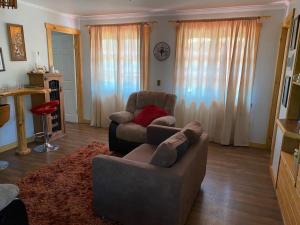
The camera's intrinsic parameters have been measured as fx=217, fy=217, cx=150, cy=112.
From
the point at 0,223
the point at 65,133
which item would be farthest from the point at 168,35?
the point at 0,223

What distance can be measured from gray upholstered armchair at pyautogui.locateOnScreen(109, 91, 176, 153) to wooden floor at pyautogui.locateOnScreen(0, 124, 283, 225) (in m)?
0.81

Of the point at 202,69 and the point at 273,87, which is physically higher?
the point at 202,69

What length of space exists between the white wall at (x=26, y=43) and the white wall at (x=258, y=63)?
3.58ft

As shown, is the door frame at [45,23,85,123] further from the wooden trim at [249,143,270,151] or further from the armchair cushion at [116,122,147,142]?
the wooden trim at [249,143,270,151]

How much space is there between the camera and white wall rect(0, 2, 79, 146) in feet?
11.7

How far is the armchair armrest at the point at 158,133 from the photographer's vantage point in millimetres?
2755

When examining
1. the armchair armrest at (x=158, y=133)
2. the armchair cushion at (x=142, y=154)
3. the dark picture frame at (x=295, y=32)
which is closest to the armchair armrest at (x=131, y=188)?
the armchair cushion at (x=142, y=154)

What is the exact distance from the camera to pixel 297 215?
5.69 feet

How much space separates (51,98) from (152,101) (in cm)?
201

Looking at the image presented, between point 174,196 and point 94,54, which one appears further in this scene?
point 94,54

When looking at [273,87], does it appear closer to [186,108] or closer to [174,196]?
[186,108]

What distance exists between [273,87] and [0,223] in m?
4.17

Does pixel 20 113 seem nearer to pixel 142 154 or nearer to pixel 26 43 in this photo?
pixel 26 43

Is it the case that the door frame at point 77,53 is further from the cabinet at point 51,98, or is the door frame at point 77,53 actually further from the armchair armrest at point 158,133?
the armchair armrest at point 158,133
